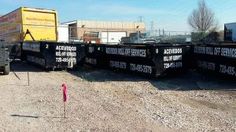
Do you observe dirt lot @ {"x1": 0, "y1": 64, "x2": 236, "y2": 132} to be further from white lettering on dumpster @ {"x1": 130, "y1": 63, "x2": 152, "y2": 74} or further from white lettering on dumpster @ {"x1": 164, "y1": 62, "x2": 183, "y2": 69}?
white lettering on dumpster @ {"x1": 164, "y1": 62, "x2": 183, "y2": 69}

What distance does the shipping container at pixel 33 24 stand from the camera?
23.4 meters

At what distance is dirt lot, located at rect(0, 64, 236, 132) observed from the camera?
8.77m

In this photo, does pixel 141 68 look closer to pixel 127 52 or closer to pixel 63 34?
pixel 127 52

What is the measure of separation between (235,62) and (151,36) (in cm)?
2690

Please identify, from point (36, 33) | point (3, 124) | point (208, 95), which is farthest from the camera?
point (36, 33)

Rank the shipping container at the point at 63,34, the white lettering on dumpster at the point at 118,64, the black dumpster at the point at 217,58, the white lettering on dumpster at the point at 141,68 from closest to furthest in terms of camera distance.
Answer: the black dumpster at the point at 217,58 < the white lettering on dumpster at the point at 141,68 < the white lettering on dumpster at the point at 118,64 < the shipping container at the point at 63,34

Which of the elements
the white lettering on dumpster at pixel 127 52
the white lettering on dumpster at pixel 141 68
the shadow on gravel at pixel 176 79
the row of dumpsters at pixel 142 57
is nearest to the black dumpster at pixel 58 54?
the row of dumpsters at pixel 142 57

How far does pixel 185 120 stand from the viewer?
9250 mm

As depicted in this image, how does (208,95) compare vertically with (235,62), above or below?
below

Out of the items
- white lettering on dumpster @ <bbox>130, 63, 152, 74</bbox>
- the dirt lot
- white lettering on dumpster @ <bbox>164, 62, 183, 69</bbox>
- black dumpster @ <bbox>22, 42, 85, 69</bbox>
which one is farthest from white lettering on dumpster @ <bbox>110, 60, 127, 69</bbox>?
white lettering on dumpster @ <bbox>164, 62, 183, 69</bbox>

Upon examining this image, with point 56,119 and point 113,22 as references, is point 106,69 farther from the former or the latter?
point 113,22

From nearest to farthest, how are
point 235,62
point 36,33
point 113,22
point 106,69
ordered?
point 235,62, point 106,69, point 36,33, point 113,22

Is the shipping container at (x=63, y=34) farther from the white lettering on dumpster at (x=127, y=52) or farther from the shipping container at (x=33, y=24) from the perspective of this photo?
the white lettering on dumpster at (x=127, y=52)

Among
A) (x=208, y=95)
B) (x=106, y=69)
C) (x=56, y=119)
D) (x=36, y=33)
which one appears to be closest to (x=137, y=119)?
(x=56, y=119)
